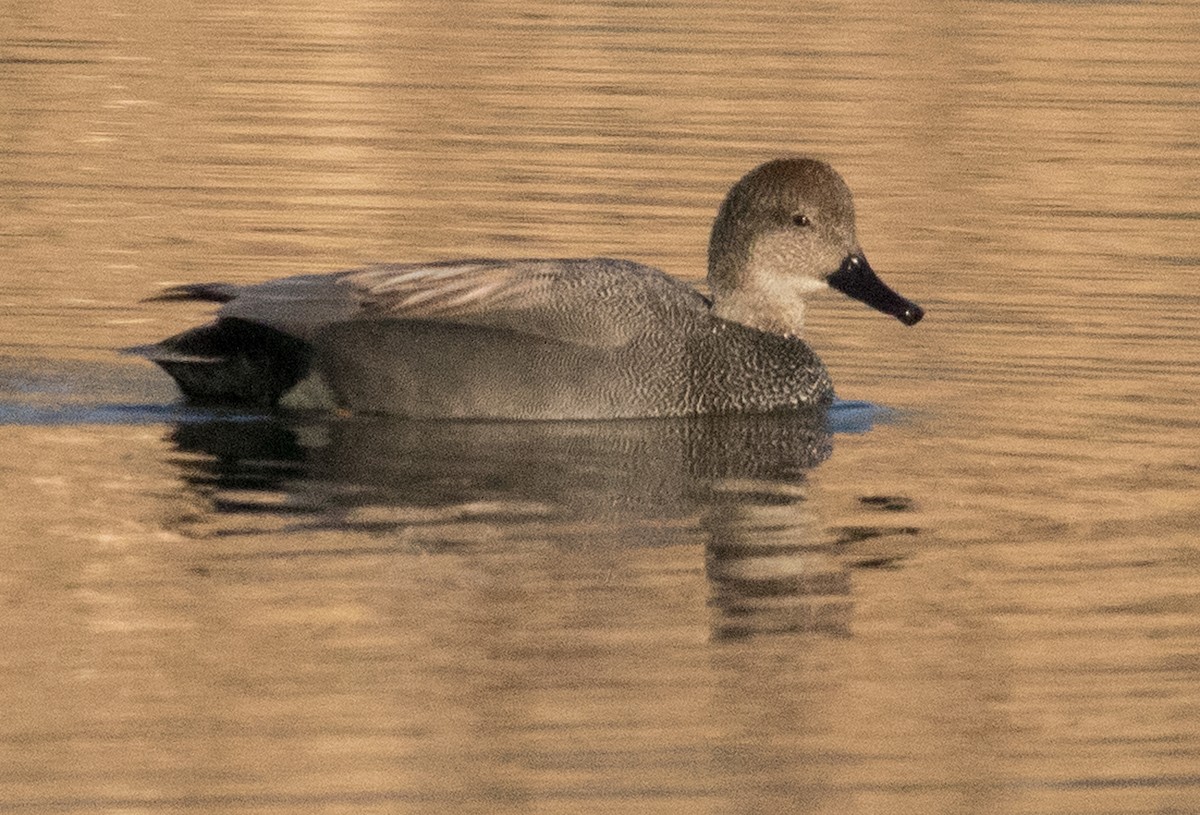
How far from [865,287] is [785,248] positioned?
14.3 inches

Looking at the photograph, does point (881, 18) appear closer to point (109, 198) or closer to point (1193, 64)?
point (1193, 64)

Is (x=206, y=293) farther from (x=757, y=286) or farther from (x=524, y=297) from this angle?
(x=757, y=286)

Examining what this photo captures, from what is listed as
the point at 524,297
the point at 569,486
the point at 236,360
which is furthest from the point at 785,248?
the point at 569,486

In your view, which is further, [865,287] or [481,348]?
[865,287]

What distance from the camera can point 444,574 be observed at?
8.75 meters

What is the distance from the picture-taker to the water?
7.16 metres

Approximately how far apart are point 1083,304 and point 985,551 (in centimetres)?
486

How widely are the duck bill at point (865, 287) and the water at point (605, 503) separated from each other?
0.37 m

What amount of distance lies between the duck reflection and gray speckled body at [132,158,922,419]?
0.34 feet

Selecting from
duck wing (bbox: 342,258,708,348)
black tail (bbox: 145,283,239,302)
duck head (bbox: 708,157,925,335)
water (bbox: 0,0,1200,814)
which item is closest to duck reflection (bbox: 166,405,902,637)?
water (bbox: 0,0,1200,814)

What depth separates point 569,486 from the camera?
33.4 feet

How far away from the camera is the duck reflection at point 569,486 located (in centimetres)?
907

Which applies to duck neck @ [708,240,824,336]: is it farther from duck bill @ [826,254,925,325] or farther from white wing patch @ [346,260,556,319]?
white wing patch @ [346,260,556,319]

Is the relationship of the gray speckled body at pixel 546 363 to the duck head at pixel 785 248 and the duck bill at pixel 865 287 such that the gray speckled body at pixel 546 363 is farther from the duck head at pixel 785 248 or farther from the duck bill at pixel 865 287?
the duck bill at pixel 865 287
